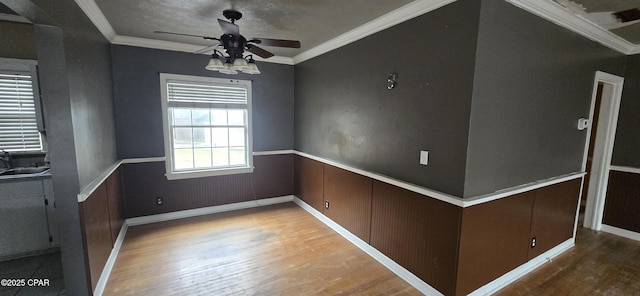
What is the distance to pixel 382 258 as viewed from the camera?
2.82 meters

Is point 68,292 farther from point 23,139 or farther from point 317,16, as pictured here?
point 317,16

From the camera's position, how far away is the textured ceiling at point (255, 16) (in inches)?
91.9

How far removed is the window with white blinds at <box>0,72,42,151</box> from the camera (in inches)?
113

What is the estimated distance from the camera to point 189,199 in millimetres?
4059

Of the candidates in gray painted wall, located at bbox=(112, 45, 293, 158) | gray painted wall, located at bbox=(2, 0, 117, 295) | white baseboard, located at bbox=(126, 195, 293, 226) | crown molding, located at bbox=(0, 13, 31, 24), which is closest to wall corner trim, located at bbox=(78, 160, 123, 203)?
gray painted wall, located at bbox=(2, 0, 117, 295)

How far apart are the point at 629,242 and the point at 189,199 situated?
238 inches

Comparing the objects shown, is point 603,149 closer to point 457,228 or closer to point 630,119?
point 630,119

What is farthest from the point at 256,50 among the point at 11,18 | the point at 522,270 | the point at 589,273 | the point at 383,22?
the point at 589,273

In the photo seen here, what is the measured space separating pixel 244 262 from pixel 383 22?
2913 mm

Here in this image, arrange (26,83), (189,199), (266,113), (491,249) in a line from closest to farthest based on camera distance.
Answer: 1. (491,249)
2. (26,83)
3. (189,199)
4. (266,113)

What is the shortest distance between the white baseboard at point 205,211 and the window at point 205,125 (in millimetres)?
564

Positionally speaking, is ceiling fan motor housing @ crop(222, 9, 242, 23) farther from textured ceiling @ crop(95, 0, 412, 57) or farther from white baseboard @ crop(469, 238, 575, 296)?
white baseboard @ crop(469, 238, 575, 296)

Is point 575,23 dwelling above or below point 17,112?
above

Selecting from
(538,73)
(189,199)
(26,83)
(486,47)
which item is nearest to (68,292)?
(189,199)
